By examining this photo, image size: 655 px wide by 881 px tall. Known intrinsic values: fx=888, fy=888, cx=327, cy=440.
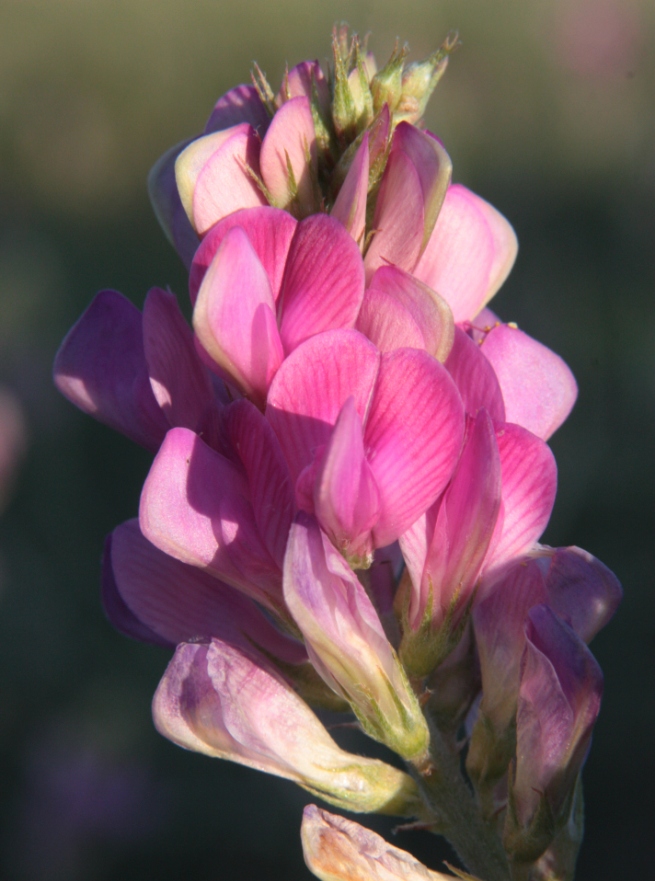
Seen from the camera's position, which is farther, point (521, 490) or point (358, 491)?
point (521, 490)

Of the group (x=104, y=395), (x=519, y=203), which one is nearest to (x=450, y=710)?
(x=104, y=395)

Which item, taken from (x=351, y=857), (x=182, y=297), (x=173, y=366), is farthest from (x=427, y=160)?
(x=182, y=297)

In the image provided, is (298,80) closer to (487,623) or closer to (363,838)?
(487,623)

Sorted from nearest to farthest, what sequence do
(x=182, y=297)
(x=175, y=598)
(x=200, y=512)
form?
(x=200, y=512)
(x=175, y=598)
(x=182, y=297)

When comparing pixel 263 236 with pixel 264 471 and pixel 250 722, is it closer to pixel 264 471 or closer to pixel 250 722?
pixel 264 471

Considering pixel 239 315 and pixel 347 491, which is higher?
pixel 239 315

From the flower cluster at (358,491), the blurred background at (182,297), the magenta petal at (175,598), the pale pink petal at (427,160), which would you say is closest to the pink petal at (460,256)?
the flower cluster at (358,491)

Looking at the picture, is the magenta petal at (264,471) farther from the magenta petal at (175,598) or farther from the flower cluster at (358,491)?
the magenta petal at (175,598)
